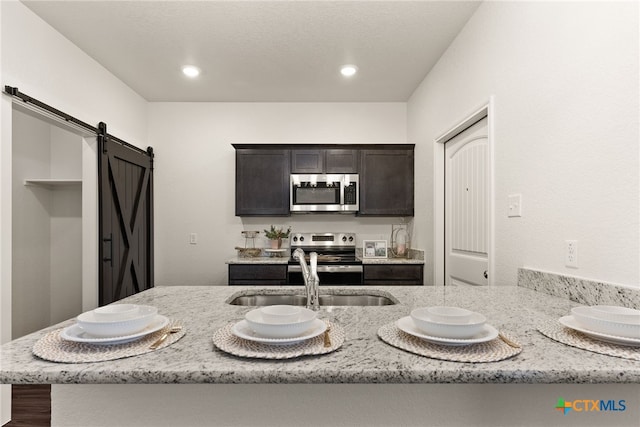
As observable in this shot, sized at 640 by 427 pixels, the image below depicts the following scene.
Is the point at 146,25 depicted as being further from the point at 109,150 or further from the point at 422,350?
the point at 422,350

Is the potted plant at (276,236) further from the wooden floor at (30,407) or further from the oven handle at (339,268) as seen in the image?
the wooden floor at (30,407)

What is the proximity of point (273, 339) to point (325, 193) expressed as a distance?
3142mm

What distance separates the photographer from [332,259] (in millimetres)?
3803

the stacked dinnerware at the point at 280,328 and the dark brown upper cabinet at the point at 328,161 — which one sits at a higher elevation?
the dark brown upper cabinet at the point at 328,161

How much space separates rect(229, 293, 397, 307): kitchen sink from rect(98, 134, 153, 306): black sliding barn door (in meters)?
2.19

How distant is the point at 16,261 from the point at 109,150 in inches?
60.4

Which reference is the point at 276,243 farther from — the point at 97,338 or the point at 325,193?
the point at 97,338

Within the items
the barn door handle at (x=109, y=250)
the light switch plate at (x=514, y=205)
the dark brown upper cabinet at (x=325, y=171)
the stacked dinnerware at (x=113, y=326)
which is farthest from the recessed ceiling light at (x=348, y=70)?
the stacked dinnerware at (x=113, y=326)

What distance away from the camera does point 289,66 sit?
10.9 feet

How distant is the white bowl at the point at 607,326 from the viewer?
2.98ft

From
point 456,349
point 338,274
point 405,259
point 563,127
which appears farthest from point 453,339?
point 405,259

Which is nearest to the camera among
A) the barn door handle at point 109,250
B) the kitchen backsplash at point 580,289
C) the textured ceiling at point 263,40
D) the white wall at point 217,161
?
the kitchen backsplash at point 580,289

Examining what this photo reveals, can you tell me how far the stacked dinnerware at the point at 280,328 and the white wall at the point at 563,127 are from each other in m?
1.18

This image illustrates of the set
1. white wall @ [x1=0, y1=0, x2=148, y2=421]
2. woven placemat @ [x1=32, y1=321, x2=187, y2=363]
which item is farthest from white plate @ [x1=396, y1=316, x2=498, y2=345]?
white wall @ [x1=0, y1=0, x2=148, y2=421]
